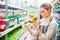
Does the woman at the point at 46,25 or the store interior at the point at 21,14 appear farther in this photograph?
the woman at the point at 46,25

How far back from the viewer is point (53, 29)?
8.20 feet

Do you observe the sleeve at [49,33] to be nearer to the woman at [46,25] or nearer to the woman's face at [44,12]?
the woman at [46,25]

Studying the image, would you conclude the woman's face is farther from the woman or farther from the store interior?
the store interior

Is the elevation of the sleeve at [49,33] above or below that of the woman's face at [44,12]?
below

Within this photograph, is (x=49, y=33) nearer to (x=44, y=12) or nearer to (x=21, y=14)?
(x=44, y=12)

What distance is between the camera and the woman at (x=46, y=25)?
8.18 ft

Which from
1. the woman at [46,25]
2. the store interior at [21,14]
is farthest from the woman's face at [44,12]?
the store interior at [21,14]

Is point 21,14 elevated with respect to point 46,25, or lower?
elevated

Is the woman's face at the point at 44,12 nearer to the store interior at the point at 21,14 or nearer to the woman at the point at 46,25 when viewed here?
the woman at the point at 46,25

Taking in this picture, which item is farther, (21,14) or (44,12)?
(21,14)

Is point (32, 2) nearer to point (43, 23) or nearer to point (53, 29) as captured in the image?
point (43, 23)

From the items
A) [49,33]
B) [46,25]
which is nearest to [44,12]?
[46,25]

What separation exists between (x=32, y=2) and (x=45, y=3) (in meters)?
0.28

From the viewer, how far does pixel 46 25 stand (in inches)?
100
